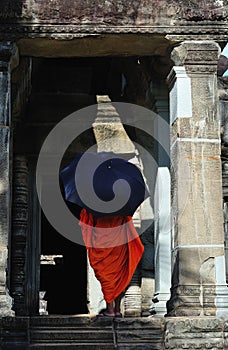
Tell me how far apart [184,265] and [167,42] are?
7.93 ft

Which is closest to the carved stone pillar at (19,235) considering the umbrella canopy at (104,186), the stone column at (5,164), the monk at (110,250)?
the umbrella canopy at (104,186)

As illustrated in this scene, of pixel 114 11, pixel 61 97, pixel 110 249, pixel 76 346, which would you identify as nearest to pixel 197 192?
pixel 110 249

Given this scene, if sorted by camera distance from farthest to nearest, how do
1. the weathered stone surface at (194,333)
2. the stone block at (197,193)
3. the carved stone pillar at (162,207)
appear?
the carved stone pillar at (162,207), the stone block at (197,193), the weathered stone surface at (194,333)

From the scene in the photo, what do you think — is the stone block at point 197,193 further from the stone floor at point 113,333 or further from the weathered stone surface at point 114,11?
the weathered stone surface at point 114,11

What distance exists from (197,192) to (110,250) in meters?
1.18

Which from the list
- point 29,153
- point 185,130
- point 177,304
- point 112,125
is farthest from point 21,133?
point 177,304

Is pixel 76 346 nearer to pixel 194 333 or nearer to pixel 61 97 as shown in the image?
pixel 194 333

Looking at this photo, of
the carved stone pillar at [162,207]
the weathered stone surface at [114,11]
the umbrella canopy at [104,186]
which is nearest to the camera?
the weathered stone surface at [114,11]

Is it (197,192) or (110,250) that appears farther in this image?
(110,250)

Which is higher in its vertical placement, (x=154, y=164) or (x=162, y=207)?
(x=154, y=164)

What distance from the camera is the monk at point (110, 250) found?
8.25 meters

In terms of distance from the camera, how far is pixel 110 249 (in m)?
8.26

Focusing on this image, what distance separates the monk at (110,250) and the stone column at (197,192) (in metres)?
0.62

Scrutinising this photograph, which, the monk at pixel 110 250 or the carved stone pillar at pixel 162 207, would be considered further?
the carved stone pillar at pixel 162 207
